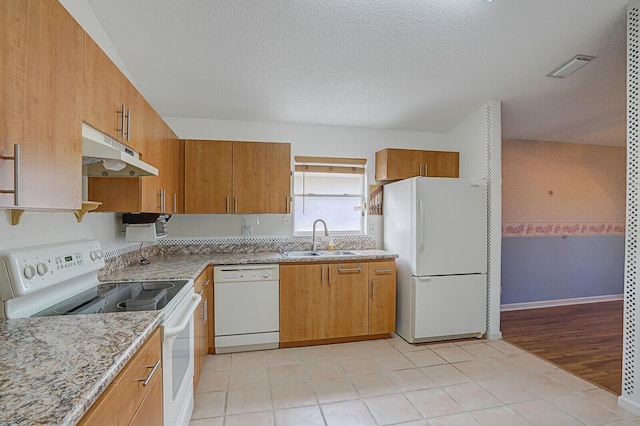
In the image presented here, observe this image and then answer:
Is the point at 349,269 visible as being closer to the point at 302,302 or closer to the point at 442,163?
the point at 302,302

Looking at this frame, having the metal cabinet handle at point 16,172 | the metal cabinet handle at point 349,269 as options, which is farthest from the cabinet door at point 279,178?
the metal cabinet handle at point 16,172

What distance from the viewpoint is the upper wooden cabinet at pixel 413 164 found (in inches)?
140

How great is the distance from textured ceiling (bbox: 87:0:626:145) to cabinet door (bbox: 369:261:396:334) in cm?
176

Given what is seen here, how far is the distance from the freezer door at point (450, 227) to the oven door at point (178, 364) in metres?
2.17

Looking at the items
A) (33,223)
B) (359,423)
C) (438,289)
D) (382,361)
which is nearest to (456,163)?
(438,289)

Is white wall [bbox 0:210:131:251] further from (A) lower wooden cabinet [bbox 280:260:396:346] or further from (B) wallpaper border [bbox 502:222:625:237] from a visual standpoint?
(B) wallpaper border [bbox 502:222:625:237]

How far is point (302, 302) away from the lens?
3.00 metres

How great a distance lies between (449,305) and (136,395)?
2912mm

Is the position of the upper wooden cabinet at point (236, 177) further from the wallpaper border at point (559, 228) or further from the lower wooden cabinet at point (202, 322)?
the wallpaper border at point (559, 228)

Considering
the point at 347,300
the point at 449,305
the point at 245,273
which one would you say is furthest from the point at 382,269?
the point at 245,273

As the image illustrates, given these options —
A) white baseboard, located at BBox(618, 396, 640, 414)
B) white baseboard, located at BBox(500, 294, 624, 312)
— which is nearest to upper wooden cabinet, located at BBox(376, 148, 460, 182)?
white baseboard, located at BBox(500, 294, 624, 312)

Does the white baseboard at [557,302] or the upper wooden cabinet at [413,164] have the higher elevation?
the upper wooden cabinet at [413,164]

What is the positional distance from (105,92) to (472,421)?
2.86 metres

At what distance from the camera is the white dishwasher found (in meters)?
2.85
